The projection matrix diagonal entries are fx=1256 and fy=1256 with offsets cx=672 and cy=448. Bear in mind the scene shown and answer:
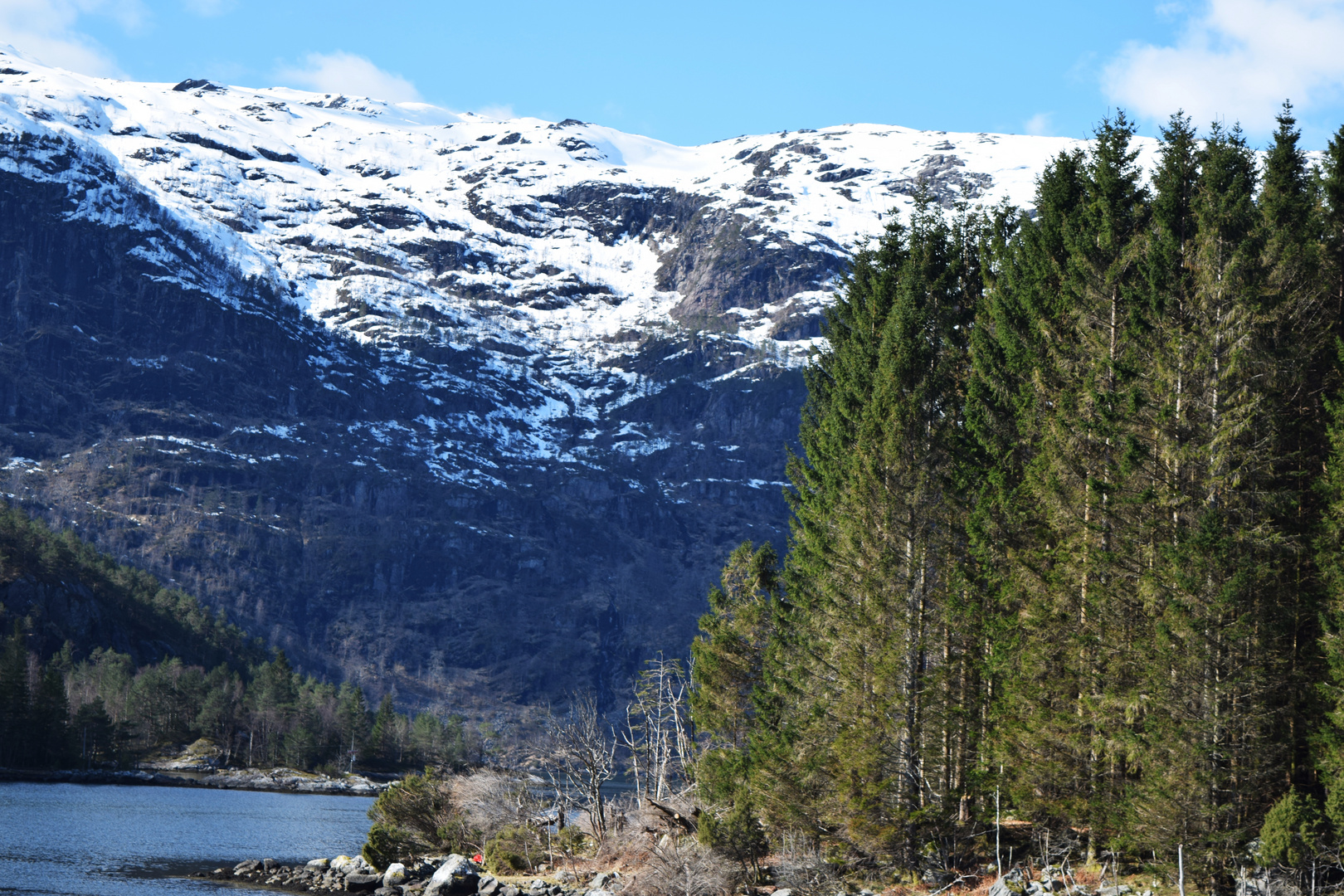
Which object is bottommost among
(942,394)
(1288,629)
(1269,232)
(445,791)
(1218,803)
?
(445,791)

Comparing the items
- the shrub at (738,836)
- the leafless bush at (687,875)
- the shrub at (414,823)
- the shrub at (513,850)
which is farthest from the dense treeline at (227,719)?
the shrub at (738,836)

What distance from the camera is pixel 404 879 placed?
52.8 metres

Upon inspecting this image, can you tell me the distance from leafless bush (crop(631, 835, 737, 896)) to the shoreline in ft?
310

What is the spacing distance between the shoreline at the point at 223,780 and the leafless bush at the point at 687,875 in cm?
9450

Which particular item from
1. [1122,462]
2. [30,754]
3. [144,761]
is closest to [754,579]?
[1122,462]

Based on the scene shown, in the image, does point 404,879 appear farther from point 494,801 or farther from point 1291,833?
point 1291,833

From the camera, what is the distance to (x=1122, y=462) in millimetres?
32156

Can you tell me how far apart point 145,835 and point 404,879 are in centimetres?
3266

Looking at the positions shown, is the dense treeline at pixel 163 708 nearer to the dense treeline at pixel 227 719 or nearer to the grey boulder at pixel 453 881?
the dense treeline at pixel 227 719

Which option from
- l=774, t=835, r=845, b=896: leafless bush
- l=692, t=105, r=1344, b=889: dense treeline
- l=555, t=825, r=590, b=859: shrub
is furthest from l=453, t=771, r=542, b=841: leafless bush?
l=774, t=835, r=845, b=896: leafless bush

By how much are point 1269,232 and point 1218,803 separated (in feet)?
48.8

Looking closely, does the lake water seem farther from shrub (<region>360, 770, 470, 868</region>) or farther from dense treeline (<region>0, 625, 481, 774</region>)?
dense treeline (<region>0, 625, 481, 774</region>)

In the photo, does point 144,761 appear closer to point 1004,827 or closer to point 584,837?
point 584,837

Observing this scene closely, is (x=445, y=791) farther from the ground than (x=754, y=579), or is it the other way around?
(x=754, y=579)
